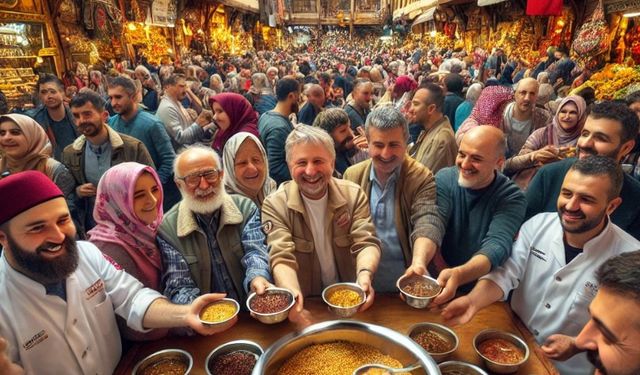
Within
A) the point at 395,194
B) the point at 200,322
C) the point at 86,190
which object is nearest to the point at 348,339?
the point at 200,322

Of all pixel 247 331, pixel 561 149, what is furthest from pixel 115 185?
pixel 561 149

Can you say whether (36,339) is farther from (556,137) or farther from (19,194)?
(556,137)

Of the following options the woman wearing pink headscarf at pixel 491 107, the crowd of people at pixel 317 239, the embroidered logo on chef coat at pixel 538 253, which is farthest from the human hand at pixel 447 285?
the woman wearing pink headscarf at pixel 491 107

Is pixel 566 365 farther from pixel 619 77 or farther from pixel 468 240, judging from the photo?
pixel 619 77

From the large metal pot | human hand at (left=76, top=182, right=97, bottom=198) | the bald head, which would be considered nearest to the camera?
the large metal pot

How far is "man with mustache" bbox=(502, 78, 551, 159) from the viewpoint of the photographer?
418 cm

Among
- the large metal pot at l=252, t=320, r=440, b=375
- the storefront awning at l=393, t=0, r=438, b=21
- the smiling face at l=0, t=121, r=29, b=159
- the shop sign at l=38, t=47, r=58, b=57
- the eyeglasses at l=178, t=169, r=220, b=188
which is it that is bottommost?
the large metal pot at l=252, t=320, r=440, b=375

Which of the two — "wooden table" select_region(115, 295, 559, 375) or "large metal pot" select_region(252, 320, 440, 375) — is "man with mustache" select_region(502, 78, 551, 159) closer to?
"wooden table" select_region(115, 295, 559, 375)

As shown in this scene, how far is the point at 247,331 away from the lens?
199 centimetres

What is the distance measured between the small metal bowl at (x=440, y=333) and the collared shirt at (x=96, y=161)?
3144 millimetres

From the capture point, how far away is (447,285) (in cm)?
189

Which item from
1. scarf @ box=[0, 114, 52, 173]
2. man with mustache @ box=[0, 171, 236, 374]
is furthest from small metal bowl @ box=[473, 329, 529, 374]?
scarf @ box=[0, 114, 52, 173]

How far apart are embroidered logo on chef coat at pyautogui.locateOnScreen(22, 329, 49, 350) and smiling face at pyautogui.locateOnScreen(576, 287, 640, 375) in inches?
86.2

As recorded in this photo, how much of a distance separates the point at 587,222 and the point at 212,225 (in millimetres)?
2046
